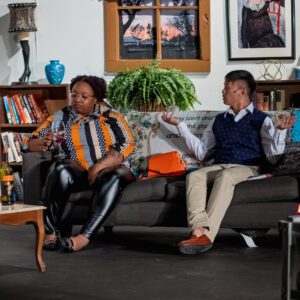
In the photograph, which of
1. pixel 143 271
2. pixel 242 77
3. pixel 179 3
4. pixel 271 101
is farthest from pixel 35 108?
pixel 143 271

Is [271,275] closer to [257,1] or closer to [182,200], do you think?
[182,200]

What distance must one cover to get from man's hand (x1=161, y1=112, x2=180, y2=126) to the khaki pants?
53 cm

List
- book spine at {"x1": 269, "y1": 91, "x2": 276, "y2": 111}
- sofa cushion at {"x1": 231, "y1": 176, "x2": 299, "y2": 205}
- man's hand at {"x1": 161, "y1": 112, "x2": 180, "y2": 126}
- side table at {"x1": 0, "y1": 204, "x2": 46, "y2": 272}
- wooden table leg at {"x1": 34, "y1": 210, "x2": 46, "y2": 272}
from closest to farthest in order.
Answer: side table at {"x1": 0, "y1": 204, "x2": 46, "y2": 272}, wooden table leg at {"x1": 34, "y1": 210, "x2": 46, "y2": 272}, sofa cushion at {"x1": 231, "y1": 176, "x2": 299, "y2": 205}, man's hand at {"x1": 161, "y1": 112, "x2": 180, "y2": 126}, book spine at {"x1": 269, "y1": 91, "x2": 276, "y2": 111}

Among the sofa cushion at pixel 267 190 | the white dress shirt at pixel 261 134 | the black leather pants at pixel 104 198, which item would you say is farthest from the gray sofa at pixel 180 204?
the white dress shirt at pixel 261 134

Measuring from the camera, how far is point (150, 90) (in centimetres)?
637

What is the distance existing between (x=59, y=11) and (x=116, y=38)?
57cm

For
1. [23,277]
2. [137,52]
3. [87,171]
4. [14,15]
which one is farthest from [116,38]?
[23,277]

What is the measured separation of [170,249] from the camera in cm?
484

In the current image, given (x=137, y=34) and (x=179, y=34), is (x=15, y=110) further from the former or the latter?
(x=179, y=34)

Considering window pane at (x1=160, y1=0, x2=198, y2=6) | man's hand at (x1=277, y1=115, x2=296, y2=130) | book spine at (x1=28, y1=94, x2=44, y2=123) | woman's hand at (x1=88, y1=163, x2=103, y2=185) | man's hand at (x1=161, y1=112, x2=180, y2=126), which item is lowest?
woman's hand at (x1=88, y1=163, x2=103, y2=185)

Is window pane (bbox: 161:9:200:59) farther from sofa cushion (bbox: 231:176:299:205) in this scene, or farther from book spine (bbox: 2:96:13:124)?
sofa cushion (bbox: 231:176:299:205)

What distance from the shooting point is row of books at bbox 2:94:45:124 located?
700 centimetres

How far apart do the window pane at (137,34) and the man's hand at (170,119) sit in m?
2.08

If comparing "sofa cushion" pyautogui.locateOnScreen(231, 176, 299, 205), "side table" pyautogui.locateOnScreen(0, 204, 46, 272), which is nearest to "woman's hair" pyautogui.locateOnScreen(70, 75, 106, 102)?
"sofa cushion" pyautogui.locateOnScreen(231, 176, 299, 205)
